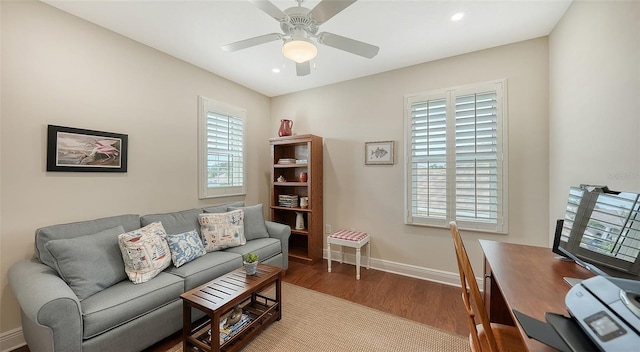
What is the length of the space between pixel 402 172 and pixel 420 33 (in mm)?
1569

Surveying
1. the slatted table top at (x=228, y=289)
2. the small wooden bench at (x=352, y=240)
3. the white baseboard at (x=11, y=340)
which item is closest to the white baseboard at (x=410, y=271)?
the small wooden bench at (x=352, y=240)

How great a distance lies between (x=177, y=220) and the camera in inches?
102

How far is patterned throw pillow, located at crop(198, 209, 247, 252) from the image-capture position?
2.66 metres

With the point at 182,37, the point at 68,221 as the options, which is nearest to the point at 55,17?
the point at 182,37

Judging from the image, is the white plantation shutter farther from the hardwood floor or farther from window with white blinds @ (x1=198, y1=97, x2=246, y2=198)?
window with white blinds @ (x1=198, y1=97, x2=246, y2=198)

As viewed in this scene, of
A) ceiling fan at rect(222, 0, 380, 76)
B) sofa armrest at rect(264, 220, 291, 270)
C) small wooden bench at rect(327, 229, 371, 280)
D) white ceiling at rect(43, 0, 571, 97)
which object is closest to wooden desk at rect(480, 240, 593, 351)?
small wooden bench at rect(327, 229, 371, 280)

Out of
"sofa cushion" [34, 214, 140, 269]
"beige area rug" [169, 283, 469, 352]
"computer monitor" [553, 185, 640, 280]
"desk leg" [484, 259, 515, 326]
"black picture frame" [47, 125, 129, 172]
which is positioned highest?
"black picture frame" [47, 125, 129, 172]

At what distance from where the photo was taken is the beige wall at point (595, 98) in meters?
1.30

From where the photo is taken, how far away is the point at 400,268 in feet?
10.3

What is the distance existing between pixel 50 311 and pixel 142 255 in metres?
0.63

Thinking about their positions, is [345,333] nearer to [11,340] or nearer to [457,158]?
[457,158]

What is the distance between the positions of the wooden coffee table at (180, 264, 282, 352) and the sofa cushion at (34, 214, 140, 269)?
3.35 feet

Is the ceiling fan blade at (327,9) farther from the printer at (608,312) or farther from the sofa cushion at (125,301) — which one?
the sofa cushion at (125,301)

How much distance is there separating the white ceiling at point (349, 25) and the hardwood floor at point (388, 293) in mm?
2729
